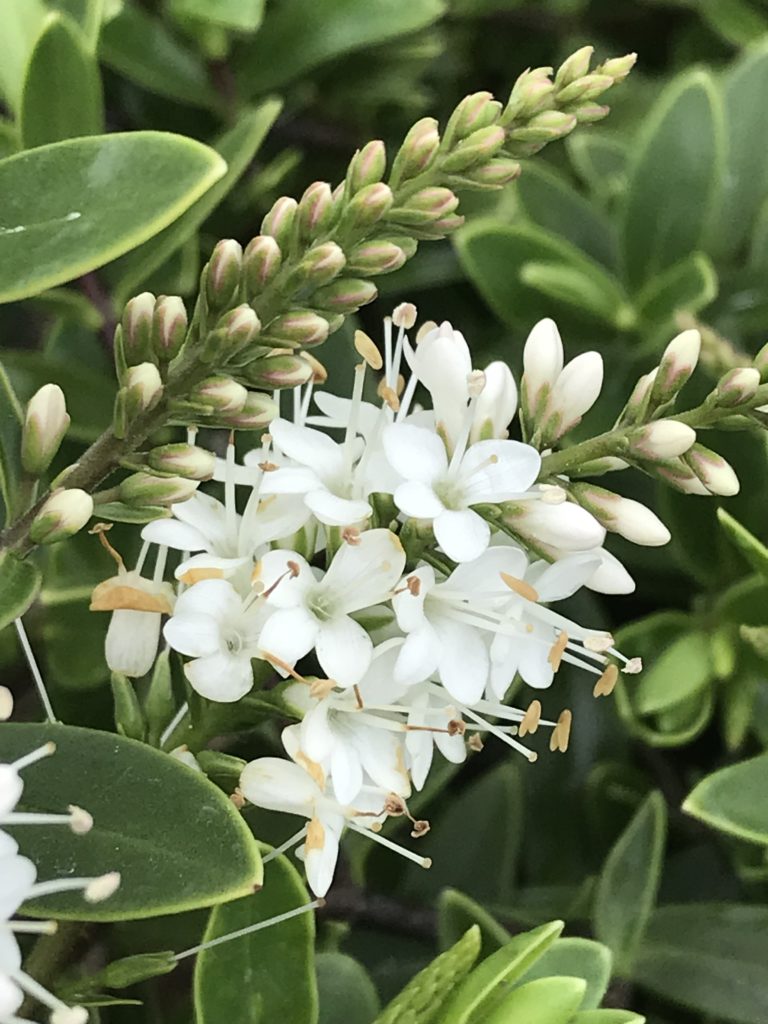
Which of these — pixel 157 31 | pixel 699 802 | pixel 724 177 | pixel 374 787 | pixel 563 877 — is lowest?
pixel 563 877

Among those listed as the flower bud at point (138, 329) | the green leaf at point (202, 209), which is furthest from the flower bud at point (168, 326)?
the green leaf at point (202, 209)

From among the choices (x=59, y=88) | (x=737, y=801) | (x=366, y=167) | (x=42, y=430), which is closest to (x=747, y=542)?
(x=737, y=801)

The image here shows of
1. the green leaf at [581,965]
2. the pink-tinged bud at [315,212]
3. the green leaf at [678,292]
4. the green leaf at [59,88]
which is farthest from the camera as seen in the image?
the green leaf at [678,292]

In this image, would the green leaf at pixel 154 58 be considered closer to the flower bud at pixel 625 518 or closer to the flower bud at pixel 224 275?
the flower bud at pixel 224 275

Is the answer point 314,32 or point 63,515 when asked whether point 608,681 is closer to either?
point 63,515

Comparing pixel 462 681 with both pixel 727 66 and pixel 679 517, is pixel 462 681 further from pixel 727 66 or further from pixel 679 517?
pixel 727 66

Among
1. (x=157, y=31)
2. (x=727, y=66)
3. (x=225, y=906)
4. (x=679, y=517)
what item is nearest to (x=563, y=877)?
(x=679, y=517)

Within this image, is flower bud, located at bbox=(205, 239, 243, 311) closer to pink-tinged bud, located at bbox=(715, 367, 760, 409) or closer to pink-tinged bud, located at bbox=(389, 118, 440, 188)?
pink-tinged bud, located at bbox=(389, 118, 440, 188)
